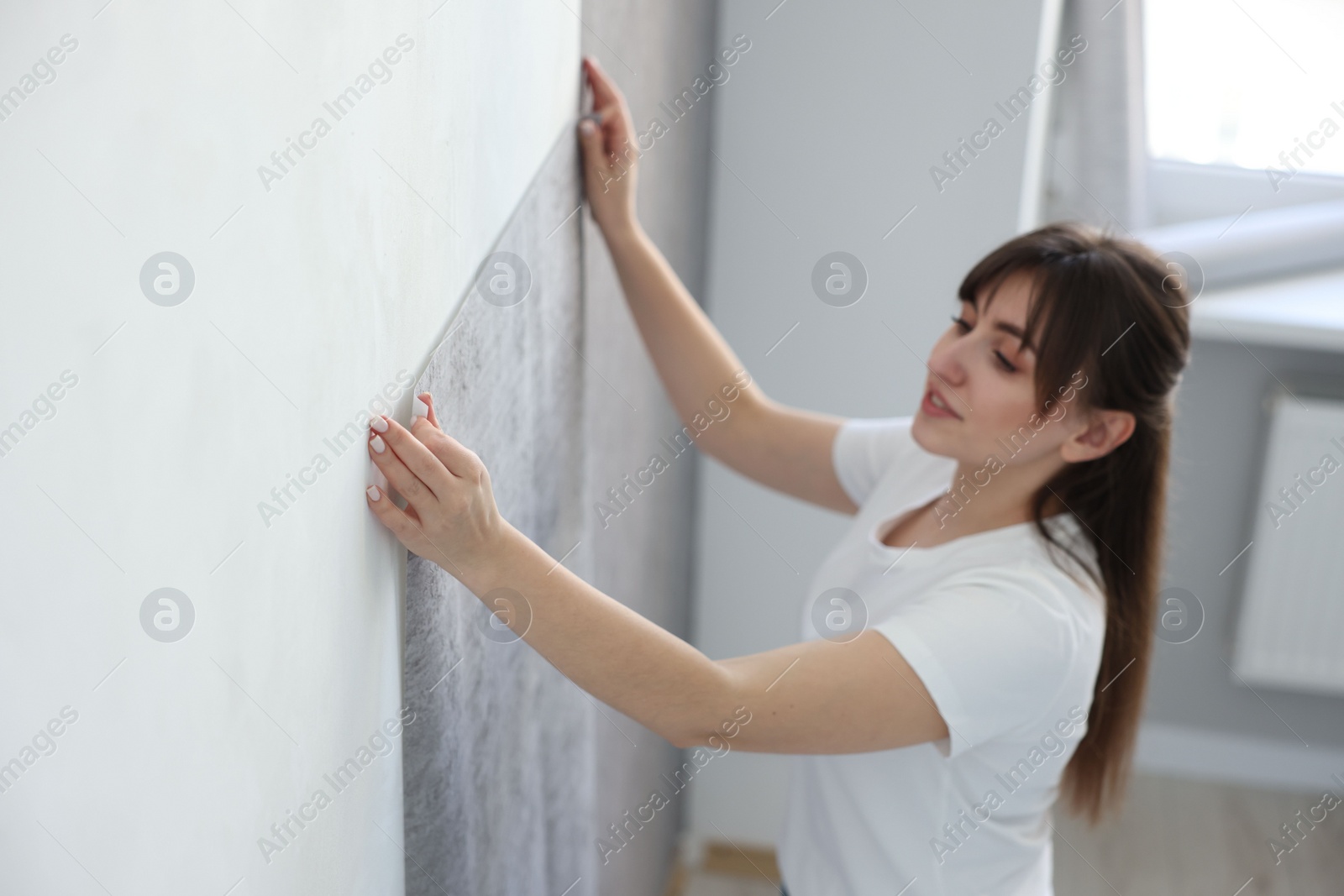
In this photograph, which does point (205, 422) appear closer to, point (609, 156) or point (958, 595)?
point (958, 595)

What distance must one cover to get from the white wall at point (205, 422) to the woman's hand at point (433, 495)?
2 cm

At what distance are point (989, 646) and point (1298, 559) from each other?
6.20 feet

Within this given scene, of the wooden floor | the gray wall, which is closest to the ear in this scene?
the gray wall

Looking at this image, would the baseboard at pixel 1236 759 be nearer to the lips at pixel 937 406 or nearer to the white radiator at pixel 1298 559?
the white radiator at pixel 1298 559

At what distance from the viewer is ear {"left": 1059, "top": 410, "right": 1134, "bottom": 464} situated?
1210mm

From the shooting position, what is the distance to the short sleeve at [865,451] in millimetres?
1509

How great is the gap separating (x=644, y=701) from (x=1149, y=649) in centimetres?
73

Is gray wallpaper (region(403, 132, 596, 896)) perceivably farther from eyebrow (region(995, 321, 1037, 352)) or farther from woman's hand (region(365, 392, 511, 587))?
eyebrow (region(995, 321, 1037, 352))

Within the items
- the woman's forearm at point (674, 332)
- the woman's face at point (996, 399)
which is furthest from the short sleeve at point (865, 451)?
the woman's face at point (996, 399)

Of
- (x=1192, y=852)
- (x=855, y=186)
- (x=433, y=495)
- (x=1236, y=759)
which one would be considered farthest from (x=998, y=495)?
(x=1236, y=759)

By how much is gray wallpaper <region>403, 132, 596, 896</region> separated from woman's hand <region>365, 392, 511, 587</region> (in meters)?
0.03

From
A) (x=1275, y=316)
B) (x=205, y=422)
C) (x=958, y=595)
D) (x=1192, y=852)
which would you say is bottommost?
(x=1192, y=852)

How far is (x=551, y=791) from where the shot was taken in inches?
48.3

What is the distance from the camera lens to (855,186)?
6.88 feet
